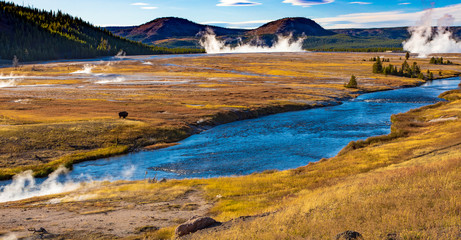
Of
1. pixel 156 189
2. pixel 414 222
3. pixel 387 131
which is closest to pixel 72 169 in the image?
pixel 156 189

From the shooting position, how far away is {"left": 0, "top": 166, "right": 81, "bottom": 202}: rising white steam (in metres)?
29.0

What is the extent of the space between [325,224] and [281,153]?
2648cm

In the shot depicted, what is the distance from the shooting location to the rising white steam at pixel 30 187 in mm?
29016

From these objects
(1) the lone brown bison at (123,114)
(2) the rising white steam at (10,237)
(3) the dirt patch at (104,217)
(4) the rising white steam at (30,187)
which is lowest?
(4) the rising white steam at (30,187)

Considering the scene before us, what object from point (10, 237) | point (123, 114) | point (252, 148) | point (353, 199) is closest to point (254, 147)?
point (252, 148)

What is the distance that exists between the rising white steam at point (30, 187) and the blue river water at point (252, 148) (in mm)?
1140

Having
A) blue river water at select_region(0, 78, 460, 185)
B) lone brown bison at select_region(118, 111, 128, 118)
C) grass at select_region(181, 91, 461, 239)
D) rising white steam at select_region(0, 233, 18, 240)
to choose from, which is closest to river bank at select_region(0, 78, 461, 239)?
grass at select_region(181, 91, 461, 239)

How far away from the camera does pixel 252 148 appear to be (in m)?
42.6

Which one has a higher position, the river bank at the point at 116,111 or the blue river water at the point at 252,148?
the river bank at the point at 116,111

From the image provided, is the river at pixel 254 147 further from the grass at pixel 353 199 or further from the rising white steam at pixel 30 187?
the grass at pixel 353 199

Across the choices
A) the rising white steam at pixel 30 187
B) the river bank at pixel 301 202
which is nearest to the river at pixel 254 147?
the rising white steam at pixel 30 187

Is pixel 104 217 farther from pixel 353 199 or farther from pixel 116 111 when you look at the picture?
pixel 116 111

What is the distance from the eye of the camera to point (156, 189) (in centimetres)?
2736

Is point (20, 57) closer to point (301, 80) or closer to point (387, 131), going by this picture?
point (301, 80)
